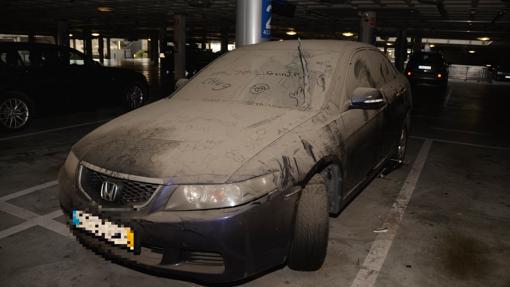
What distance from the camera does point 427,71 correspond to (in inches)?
625

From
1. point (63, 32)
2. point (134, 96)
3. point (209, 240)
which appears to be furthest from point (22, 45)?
point (63, 32)

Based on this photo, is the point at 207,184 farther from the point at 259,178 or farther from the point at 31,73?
the point at 31,73

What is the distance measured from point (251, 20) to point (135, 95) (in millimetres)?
4134

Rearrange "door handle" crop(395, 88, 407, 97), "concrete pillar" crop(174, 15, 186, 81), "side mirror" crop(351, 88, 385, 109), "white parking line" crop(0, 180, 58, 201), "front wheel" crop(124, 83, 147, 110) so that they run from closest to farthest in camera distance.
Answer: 1. "side mirror" crop(351, 88, 385, 109)
2. "white parking line" crop(0, 180, 58, 201)
3. "door handle" crop(395, 88, 407, 97)
4. "front wheel" crop(124, 83, 147, 110)
5. "concrete pillar" crop(174, 15, 186, 81)

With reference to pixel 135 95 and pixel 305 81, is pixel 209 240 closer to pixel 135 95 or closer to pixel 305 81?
pixel 305 81

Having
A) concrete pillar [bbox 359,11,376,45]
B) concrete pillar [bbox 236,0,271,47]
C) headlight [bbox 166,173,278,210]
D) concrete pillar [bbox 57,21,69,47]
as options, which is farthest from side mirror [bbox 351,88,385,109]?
concrete pillar [bbox 57,21,69,47]

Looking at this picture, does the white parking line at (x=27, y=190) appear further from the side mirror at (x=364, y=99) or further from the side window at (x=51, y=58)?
the side window at (x=51, y=58)

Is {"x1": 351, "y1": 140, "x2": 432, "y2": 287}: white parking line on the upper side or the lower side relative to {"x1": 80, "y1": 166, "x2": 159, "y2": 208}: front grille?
lower

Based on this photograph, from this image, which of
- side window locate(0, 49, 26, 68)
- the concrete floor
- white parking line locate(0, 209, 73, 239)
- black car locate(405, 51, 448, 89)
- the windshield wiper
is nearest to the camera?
the concrete floor

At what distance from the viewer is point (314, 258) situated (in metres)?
2.69

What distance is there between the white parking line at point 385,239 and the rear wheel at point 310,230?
340 mm

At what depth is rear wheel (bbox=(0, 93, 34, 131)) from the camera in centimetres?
689

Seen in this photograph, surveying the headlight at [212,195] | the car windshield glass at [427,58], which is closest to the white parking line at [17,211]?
the headlight at [212,195]

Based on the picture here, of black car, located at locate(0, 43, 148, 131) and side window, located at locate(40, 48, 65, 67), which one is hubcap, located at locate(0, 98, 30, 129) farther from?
side window, located at locate(40, 48, 65, 67)
